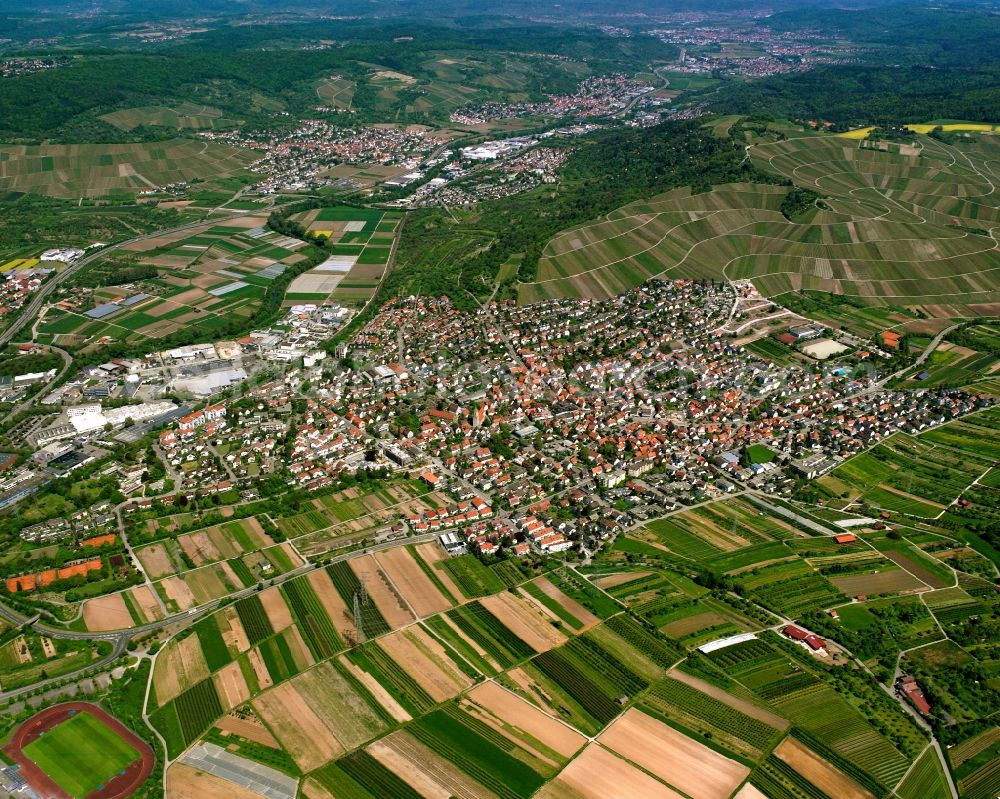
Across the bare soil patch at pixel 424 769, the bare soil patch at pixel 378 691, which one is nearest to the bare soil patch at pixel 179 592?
the bare soil patch at pixel 378 691

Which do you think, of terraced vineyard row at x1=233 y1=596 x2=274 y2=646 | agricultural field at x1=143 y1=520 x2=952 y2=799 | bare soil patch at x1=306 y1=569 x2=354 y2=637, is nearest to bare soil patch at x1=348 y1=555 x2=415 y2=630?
agricultural field at x1=143 y1=520 x2=952 y2=799

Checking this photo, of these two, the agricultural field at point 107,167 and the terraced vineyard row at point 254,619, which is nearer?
the terraced vineyard row at point 254,619

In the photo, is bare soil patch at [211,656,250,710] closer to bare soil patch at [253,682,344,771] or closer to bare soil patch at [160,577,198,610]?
bare soil patch at [253,682,344,771]

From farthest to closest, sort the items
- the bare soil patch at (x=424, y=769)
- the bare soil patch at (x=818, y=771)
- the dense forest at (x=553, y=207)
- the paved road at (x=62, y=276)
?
the dense forest at (x=553, y=207)
the paved road at (x=62, y=276)
the bare soil patch at (x=424, y=769)
the bare soil patch at (x=818, y=771)

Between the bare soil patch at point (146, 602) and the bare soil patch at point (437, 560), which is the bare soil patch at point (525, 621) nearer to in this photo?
the bare soil patch at point (437, 560)

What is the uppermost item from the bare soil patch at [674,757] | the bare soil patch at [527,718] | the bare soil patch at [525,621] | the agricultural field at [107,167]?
the agricultural field at [107,167]

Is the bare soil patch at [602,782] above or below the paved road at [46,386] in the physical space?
below

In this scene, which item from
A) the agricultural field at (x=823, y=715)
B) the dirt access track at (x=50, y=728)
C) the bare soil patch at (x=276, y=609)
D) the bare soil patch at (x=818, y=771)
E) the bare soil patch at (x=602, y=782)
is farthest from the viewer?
the bare soil patch at (x=276, y=609)
